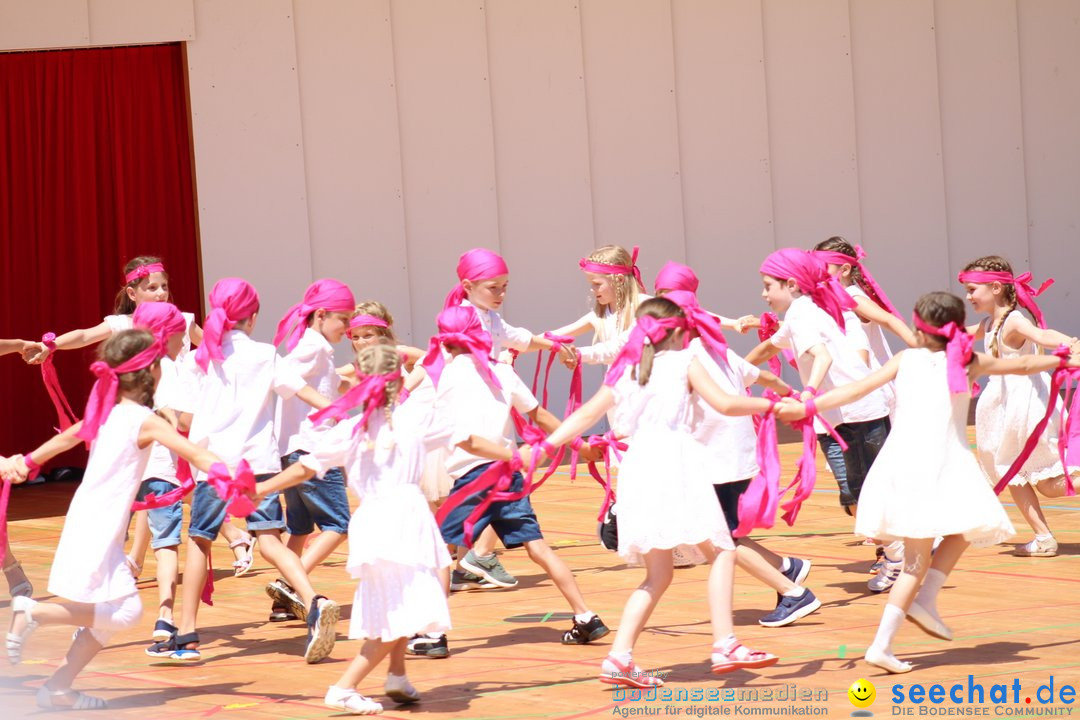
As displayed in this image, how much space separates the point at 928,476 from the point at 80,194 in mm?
10177

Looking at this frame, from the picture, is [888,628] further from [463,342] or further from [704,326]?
[463,342]

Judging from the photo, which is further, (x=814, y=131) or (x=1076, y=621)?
(x=814, y=131)

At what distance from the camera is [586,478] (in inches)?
488

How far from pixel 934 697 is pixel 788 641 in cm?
107

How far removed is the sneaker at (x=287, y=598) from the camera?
6.80 m

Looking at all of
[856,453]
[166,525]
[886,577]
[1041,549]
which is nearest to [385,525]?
[166,525]

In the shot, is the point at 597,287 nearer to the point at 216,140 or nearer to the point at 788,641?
the point at 788,641

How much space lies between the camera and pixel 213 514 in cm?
611

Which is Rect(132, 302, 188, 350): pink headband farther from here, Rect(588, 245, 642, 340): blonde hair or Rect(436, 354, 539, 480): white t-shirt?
Rect(588, 245, 642, 340): blonde hair

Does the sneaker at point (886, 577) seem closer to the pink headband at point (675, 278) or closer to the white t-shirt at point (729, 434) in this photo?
the white t-shirt at point (729, 434)

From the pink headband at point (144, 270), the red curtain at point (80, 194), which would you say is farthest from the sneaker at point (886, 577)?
the red curtain at point (80, 194)

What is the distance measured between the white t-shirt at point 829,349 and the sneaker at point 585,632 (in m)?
1.47

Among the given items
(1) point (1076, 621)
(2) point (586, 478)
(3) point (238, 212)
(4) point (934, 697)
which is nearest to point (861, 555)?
(1) point (1076, 621)

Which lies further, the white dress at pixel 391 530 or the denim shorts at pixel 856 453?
the denim shorts at pixel 856 453
